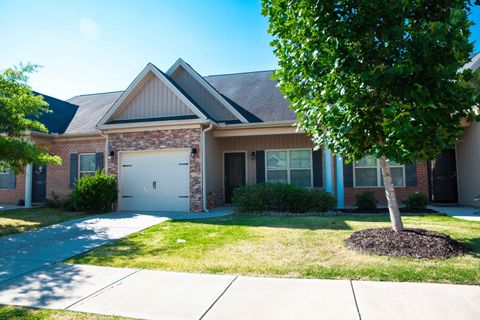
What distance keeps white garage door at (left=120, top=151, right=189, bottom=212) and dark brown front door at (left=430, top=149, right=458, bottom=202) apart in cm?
974

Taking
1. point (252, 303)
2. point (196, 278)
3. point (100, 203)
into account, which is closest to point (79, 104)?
point (100, 203)

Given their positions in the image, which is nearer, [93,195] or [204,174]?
[93,195]

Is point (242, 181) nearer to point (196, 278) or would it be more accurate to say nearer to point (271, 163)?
point (271, 163)

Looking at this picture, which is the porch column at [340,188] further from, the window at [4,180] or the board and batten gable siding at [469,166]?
the window at [4,180]

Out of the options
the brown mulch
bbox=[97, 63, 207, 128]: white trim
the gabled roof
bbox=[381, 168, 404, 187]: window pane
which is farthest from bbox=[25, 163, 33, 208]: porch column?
bbox=[381, 168, 404, 187]: window pane

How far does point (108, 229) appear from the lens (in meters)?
7.80

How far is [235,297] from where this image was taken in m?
3.52

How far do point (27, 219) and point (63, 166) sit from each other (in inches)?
175

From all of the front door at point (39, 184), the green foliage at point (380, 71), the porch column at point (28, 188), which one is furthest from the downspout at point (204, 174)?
the front door at point (39, 184)

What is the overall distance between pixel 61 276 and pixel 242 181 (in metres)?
9.26

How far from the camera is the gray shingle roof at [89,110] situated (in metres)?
13.9

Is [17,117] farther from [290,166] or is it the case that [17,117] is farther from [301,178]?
[301,178]

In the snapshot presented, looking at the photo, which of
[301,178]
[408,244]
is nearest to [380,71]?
[408,244]

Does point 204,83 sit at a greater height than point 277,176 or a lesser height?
greater
